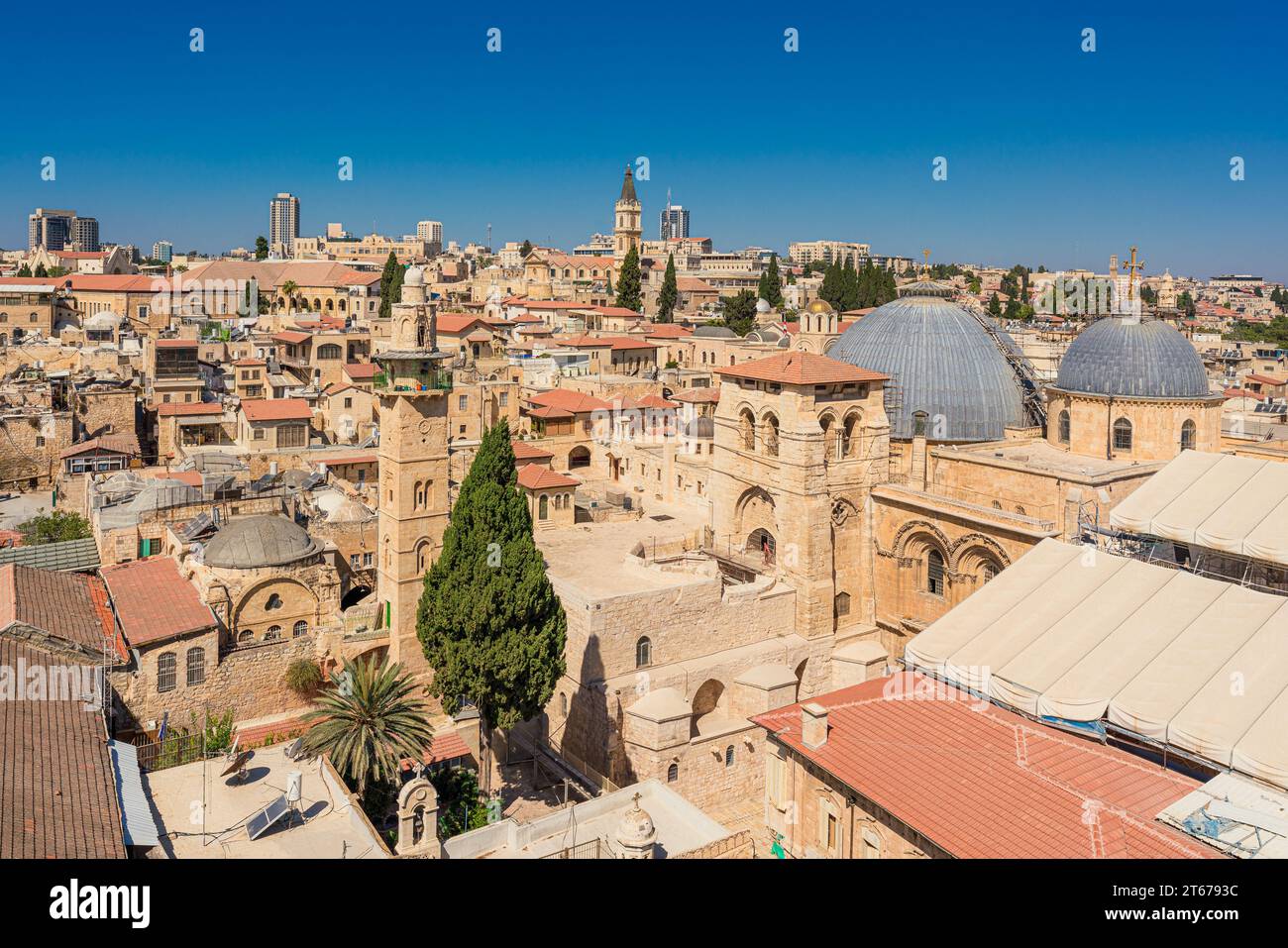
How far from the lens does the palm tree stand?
65.4ft

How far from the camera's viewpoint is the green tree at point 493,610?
21781 millimetres

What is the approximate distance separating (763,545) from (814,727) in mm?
12690

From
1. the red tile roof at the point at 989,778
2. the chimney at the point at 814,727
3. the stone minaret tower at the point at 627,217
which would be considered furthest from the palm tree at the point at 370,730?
the stone minaret tower at the point at 627,217

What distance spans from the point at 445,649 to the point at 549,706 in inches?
206

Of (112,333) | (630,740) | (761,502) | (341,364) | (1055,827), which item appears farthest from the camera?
(112,333)

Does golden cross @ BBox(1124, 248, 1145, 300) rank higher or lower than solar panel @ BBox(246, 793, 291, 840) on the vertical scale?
higher

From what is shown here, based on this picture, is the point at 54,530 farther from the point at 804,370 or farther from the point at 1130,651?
the point at 1130,651

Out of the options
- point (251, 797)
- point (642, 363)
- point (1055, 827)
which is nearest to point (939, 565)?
point (1055, 827)

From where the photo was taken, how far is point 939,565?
28219mm

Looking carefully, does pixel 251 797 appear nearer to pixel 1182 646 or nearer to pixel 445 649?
pixel 445 649

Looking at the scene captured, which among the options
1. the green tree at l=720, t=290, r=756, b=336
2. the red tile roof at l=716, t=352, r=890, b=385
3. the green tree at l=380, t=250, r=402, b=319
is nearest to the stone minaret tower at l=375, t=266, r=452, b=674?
the red tile roof at l=716, t=352, r=890, b=385

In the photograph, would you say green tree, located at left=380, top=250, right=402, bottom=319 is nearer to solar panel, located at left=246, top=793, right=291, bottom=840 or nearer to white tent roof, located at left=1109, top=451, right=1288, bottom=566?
white tent roof, located at left=1109, top=451, right=1288, bottom=566

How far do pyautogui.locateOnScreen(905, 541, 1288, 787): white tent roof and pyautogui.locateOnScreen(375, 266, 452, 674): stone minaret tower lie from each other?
44.5ft

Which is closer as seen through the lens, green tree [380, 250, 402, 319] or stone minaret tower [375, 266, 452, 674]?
stone minaret tower [375, 266, 452, 674]
